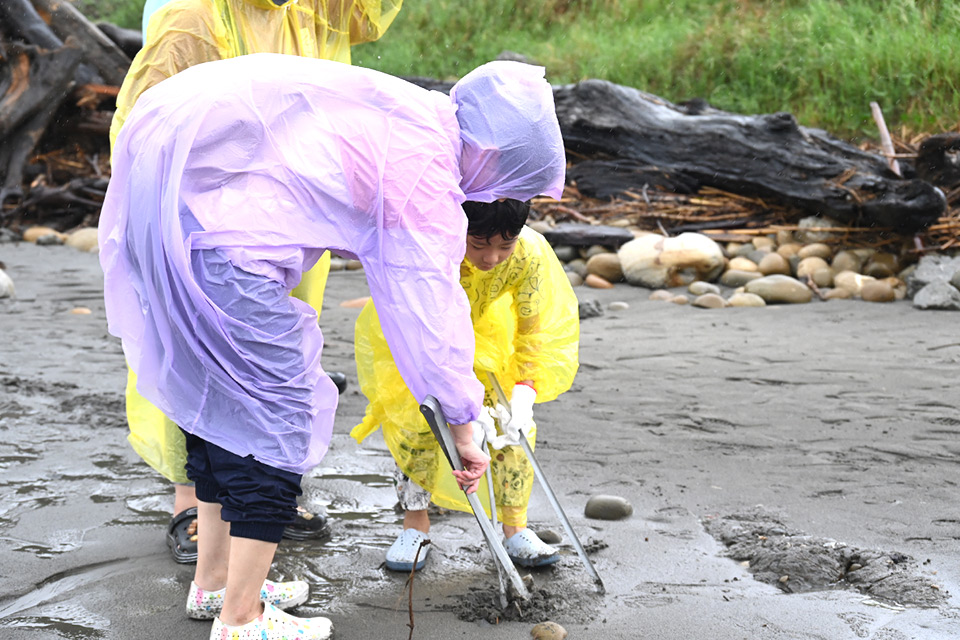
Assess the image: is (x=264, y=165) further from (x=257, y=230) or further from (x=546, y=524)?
(x=546, y=524)

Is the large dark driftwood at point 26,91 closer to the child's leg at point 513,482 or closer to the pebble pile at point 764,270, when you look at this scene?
the pebble pile at point 764,270

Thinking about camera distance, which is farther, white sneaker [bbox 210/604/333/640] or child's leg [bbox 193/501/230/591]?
child's leg [bbox 193/501/230/591]

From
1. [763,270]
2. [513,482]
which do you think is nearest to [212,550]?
[513,482]

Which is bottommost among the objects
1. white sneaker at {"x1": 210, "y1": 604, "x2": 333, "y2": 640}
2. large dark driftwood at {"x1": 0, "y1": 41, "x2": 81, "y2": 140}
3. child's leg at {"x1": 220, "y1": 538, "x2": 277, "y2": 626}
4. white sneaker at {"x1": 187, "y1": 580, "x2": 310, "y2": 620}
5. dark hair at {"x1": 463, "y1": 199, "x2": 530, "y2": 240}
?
large dark driftwood at {"x1": 0, "y1": 41, "x2": 81, "y2": 140}

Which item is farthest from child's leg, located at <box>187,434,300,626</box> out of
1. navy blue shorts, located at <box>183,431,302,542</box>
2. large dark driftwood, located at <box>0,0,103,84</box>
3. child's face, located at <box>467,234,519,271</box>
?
large dark driftwood, located at <box>0,0,103,84</box>

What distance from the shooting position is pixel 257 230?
1.99 meters

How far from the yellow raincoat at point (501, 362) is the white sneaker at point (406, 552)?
0.44 feet

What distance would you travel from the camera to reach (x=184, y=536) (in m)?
2.84

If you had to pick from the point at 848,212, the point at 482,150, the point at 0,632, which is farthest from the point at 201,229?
the point at 848,212

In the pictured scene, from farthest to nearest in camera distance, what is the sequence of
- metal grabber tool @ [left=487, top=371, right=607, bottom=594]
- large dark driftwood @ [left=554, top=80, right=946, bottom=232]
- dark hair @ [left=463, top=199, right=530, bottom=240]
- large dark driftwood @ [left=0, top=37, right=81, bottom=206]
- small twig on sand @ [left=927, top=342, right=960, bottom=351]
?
large dark driftwood @ [left=0, top=37, right=81, bottom=206], large dark driftwood @ [left=554, top=80, right=946, bottom=232], small twig on sand @ [left=927, top=342, right=960, bottom=351], metal grabber tool @ [left=487, top=371, right=607, bottom=594], dark hair @ [left=463, top=199, right=530, bottom=240]

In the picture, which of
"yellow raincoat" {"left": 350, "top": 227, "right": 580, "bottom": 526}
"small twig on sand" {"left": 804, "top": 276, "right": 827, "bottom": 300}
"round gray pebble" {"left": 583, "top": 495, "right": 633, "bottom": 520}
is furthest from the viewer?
"small twig on sand" {"left": 804, "top": 276, "right": 827, "bottom": 300}

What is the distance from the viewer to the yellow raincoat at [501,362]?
2840 mm

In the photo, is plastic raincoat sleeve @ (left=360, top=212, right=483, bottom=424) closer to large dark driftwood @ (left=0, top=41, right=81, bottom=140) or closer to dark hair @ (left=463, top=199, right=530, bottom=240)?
dark hair @ (left=463, top=199, right=530, bottom=240)

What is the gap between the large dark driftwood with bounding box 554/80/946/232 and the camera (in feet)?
23.3
